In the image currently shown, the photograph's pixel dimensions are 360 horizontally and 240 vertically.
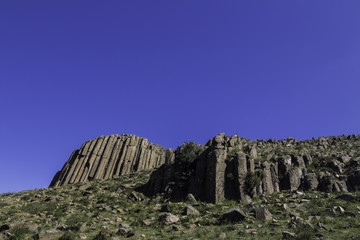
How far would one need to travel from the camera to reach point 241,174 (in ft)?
84.4

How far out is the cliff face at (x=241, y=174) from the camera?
25.0 meters

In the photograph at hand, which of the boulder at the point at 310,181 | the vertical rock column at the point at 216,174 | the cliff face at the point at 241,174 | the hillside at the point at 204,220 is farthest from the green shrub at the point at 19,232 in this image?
the boulder at the point at 310,181

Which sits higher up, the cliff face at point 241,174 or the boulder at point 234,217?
the cliff face at point 241,174

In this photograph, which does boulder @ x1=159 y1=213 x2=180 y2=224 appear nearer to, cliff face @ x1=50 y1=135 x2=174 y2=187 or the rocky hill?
the rocky hill

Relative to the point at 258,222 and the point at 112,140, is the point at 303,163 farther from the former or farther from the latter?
the point at 112,140

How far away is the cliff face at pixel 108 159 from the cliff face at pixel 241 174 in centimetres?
3543

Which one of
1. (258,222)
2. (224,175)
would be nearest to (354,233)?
(258,222)

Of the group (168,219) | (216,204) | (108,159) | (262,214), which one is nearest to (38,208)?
(168,219)

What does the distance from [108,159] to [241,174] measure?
58.9 metres

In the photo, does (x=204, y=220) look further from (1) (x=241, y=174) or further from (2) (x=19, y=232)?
(2) (x=19, y=232)

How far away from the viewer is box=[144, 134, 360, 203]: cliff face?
25000 millimetres

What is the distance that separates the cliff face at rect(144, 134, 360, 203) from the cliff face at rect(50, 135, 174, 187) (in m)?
35.4

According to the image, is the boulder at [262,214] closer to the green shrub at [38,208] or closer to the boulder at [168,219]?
the boulder at [168,219]

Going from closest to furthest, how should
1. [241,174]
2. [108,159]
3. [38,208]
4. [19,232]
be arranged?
[19,232] < [38,208] < [241,174] < [108,159]
